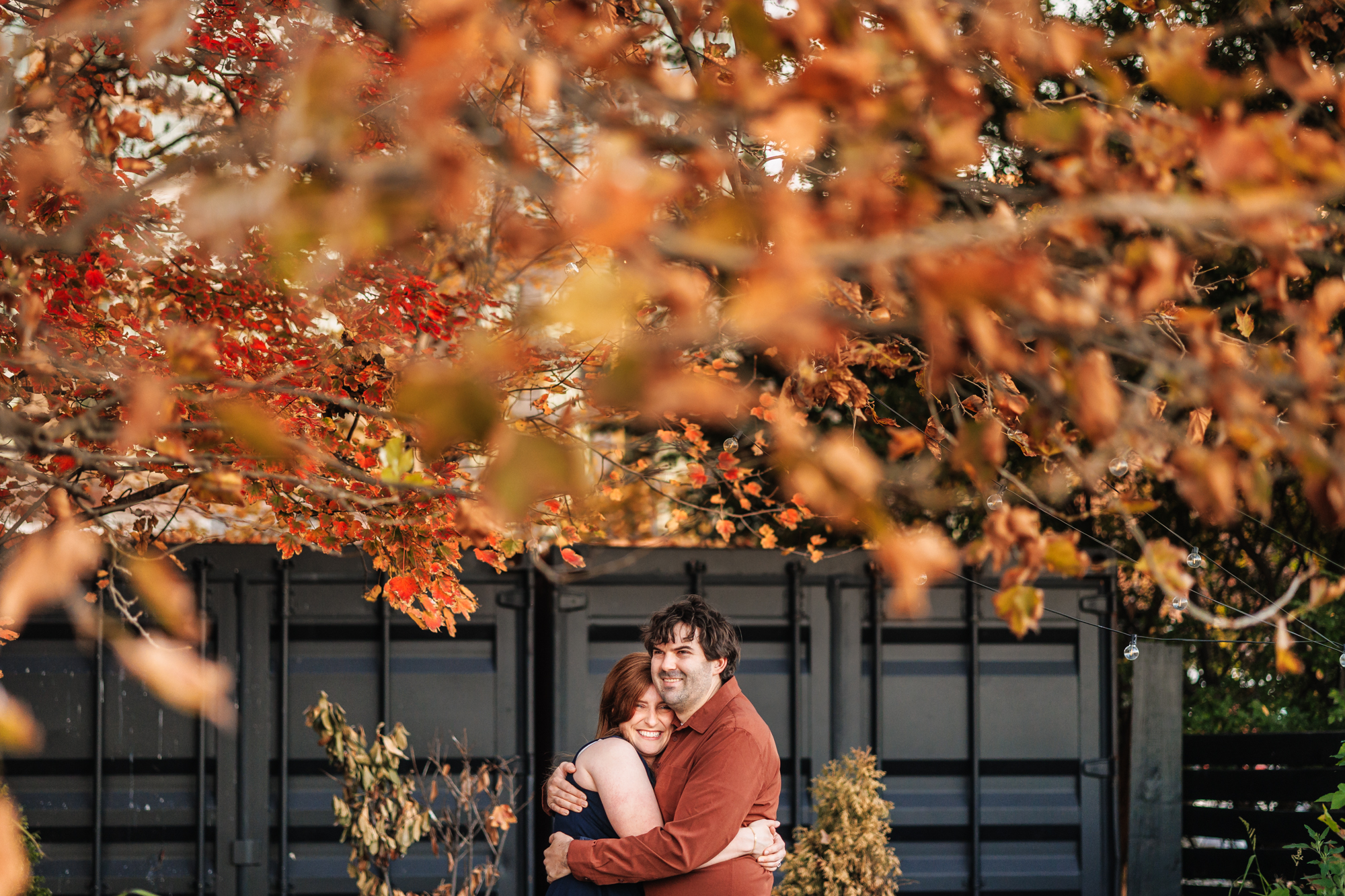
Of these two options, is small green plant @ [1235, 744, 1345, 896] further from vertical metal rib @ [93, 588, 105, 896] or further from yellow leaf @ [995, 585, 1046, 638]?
vertical metal rib @ [93, 588, 105, 896]

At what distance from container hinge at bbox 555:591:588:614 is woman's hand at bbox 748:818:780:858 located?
2.01m

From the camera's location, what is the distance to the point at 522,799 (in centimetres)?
472

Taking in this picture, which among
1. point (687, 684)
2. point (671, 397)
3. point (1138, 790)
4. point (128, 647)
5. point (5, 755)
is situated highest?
point (671, 397)

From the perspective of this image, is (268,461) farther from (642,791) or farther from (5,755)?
(5,755)

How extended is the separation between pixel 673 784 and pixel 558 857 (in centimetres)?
36

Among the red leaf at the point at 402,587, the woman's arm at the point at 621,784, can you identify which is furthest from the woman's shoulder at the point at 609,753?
the red leaf at the point at 402,587

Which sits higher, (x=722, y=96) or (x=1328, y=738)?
(x=722, y=96)

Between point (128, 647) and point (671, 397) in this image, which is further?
point (128, 647)

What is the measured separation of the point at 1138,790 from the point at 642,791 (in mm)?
3700

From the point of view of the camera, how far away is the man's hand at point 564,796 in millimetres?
2803

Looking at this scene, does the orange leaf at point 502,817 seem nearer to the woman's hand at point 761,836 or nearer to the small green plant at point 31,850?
the woman's hand at point 761,836

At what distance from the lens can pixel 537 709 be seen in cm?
482

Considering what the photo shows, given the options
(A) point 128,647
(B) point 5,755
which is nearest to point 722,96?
(A) point 128,647

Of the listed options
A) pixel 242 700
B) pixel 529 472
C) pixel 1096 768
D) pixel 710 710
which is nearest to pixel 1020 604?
pixel 529 472
